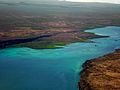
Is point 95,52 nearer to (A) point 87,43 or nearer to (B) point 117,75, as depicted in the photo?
(A) point 87,43

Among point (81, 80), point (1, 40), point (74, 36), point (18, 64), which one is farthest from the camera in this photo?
point (74, 36)

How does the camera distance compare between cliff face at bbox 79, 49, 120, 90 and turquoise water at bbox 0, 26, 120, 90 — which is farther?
turquoise water at bbox 0, 26, 120, 90

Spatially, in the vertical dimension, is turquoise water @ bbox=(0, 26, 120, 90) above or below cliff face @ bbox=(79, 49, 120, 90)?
below

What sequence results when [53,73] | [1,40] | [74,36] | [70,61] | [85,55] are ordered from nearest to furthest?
1. [53,73]
2. [70,61]
3. [85,55]
4. [1,40]
5. [74,36]

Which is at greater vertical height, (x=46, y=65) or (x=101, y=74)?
(x=101, y=74)

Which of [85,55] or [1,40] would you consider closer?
[85,55]

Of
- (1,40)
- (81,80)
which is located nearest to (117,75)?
(81,80)
